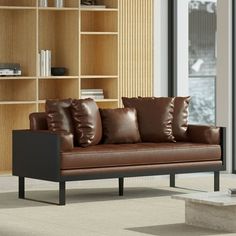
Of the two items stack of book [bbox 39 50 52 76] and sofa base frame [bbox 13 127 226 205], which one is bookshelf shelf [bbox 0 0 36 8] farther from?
sofa base frame [bbox 13 127 226 205]

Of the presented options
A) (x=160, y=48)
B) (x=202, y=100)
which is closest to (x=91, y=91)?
(x=160, y=48)

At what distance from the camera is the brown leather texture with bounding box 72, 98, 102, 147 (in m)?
8.56

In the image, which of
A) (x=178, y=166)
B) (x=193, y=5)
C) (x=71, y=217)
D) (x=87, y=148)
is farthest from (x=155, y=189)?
(x=193, y=5)

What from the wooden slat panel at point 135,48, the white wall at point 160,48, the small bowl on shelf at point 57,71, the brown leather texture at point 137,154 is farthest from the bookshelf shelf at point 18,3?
the brown leather texture at point 137,154

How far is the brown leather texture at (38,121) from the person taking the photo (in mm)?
8523

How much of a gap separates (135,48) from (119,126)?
7.48 ft

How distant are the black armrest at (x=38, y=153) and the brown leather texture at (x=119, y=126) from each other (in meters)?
0.72

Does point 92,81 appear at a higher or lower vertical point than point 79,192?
higher

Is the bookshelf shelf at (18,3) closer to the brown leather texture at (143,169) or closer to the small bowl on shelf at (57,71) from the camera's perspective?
the small bowl on shelf at (57,71)

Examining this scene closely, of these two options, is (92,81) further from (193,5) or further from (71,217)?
(71,217)

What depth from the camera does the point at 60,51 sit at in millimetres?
10695

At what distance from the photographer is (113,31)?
35.4ft

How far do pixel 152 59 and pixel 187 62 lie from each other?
1.98ft

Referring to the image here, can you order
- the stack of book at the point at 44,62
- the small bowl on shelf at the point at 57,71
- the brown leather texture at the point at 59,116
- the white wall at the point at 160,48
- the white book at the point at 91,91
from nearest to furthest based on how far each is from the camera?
1. the brown leather texture at the point at 59,116
2. the stack of book at the point at 44,62
3. the small bowl on shelf at the point at 57,71
4. the white book at the point at 91,91
5. the white wall at the point at 160,48
